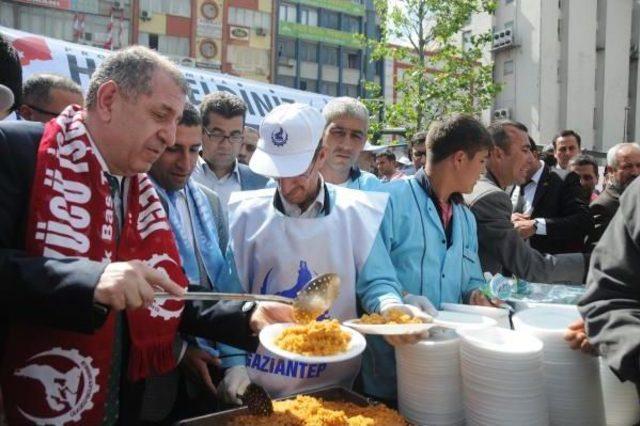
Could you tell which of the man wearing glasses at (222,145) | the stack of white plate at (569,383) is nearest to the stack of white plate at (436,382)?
the stack of white plate at (569,383)

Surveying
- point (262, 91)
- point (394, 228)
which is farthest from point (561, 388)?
point (262, 91)

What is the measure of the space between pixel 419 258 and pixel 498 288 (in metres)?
0.38

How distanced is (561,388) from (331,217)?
98 cm

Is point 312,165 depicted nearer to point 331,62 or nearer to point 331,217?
point 331,217

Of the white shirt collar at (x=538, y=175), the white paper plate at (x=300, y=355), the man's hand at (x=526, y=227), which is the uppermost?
the white shirt collar at (x=538, y=175)

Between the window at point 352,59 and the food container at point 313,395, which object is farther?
the window at point 352,59

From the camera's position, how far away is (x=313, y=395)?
1.80m

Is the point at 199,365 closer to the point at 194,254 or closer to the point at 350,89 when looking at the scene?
the point at 194,254

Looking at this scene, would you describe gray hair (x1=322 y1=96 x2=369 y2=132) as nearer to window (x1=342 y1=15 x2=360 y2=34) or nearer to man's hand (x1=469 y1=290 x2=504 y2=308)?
man's hand (x1=469 y1=290 x2=504 y2=308)

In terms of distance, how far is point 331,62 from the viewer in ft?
138

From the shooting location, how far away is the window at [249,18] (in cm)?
3409

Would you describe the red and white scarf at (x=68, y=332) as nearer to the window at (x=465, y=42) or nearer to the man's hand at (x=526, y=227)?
the man's hand at (x=526, y=227)

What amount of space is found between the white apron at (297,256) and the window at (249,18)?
34534mm

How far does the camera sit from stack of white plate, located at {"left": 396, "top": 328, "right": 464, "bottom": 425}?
163 centimetres
